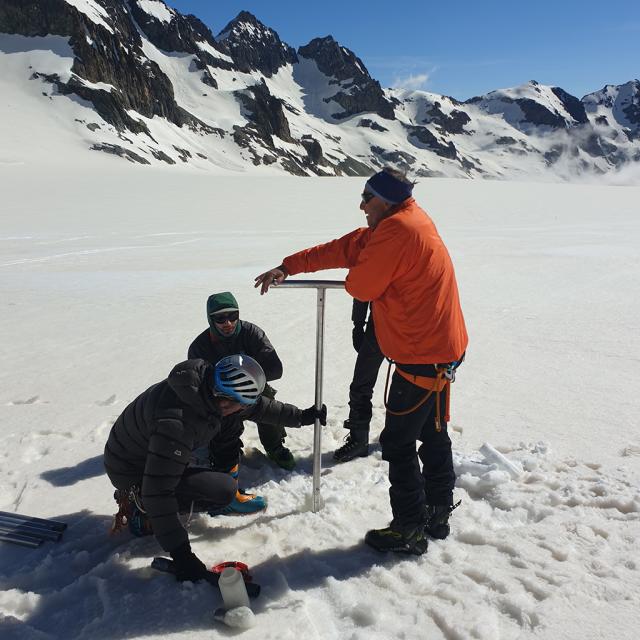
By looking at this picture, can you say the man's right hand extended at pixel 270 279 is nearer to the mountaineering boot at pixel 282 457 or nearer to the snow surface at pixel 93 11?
the mountaineering boot at pixel 282 457

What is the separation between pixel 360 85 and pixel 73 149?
6468 inches

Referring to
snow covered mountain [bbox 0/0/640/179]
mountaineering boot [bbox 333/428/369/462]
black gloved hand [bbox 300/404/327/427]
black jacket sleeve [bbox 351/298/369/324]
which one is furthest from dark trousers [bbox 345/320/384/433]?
snow covered mountain [bbox 0/0/640/179]

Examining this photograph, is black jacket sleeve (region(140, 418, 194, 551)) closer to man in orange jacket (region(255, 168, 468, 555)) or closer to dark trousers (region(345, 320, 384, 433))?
man in orange jacket (region(255, 168, 468, 555))

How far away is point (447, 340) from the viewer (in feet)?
8.80

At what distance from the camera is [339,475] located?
3.69 m

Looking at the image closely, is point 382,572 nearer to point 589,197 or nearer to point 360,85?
point 589,197

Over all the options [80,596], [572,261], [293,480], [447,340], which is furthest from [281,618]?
[572,261]

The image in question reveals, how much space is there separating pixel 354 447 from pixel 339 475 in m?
0.29

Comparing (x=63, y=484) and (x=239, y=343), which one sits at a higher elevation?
(x=239, y=343)

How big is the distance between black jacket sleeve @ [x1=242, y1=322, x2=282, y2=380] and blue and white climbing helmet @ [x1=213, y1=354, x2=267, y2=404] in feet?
4.44

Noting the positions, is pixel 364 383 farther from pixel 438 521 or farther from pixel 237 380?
pixel 237 380

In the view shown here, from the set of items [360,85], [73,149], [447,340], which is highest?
[360,85]

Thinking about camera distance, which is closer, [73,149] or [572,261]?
[572,261]

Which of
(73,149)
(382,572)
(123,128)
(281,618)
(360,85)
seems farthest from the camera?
(360,85)
